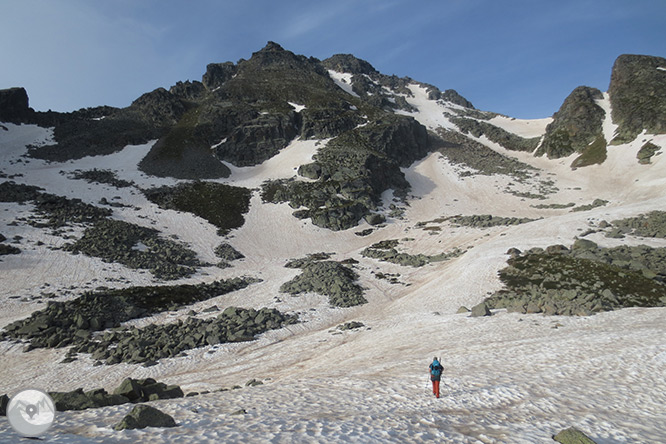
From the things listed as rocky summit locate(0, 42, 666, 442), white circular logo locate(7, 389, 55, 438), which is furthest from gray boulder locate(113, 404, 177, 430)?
white circular logo locate(7, 389, 55, 438)

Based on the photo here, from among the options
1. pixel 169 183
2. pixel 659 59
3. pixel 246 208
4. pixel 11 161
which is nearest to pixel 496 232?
pixel 246 208

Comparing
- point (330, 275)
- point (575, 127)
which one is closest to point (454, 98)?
point (575, 127)

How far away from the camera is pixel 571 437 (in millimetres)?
8211

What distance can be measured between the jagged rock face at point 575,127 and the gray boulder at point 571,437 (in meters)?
113

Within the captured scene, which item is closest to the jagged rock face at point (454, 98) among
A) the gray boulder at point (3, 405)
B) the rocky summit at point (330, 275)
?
the rocky summit at point (330, 275)

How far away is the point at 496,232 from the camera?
4778 cm

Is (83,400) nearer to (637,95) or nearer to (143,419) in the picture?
(143,419)

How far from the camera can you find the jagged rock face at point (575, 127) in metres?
97.1

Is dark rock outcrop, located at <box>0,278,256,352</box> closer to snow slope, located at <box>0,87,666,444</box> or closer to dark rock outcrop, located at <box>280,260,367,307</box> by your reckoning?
snow slope, located at <box>0,87,666,444</box>

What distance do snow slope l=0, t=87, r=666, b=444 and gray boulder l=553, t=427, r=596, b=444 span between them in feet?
1.54

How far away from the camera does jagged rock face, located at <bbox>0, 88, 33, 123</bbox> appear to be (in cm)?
9550

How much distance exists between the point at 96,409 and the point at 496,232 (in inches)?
1963

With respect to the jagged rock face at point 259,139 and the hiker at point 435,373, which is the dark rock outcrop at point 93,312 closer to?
the hiker at point 435,373

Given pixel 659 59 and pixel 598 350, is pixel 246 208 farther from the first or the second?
pixel 659 59
